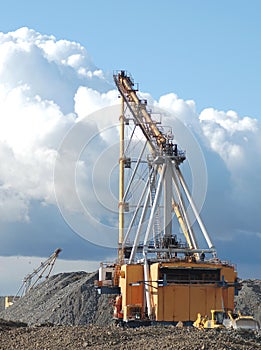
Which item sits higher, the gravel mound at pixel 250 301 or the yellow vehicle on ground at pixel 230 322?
the gravel mound at pixel 250 301

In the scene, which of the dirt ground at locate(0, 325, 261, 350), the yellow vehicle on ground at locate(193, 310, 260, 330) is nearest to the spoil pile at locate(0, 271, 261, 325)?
the yellow vehicle on ground at locate(193, 310, 260, 330)

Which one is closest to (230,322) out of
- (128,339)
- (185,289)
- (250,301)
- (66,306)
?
(128,339)

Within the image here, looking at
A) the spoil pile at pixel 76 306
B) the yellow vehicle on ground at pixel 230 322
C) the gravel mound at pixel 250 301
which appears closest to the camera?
the yellow vehicle on ground at pixel 230 322

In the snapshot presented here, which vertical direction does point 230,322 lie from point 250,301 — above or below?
below

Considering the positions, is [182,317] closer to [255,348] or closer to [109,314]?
[255,348]

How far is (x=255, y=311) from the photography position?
77312mm

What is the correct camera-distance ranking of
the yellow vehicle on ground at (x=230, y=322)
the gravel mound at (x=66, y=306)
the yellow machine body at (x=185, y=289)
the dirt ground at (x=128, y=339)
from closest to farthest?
the dirt ground at (x=128, y=339) < the yellow vehicle on ground at (x=230, y=322) < the yellow machine body at (x=185, y=289) < the gravel mound at (x=66, y=306)

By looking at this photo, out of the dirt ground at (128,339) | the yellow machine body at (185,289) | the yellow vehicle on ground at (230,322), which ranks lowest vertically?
the dirt ground at (128,339)

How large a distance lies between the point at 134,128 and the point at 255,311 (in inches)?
967

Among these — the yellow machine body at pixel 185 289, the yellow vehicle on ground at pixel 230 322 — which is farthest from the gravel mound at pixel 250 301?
the yellow vehicle on ground at pixel 230 322

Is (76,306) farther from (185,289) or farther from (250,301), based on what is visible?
(185,289)

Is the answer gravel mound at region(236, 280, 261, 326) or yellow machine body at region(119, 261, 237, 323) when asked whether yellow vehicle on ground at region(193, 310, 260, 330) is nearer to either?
yellow machine body at region(119, 261, 237, 323)

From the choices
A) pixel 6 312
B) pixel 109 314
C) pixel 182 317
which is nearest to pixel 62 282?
pixel 6 312

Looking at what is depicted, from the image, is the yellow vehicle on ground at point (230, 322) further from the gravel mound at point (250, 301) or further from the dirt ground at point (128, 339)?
the gravel mound at point (250, 301)
